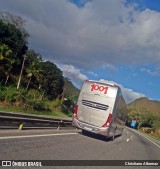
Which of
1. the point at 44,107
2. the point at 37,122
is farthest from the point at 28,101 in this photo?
the point at 37,122

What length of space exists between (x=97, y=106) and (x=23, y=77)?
58.4 meters

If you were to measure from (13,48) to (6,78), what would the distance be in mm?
9313

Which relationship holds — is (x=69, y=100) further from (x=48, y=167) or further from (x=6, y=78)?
(x=48, y=167)

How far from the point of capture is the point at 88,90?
60.6ft

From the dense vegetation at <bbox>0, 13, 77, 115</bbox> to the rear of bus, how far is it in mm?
25989

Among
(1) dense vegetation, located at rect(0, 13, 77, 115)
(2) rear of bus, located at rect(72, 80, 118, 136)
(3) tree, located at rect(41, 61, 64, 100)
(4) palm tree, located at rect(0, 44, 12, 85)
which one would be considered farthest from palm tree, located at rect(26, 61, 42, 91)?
(2) rear of bus, located at rect(72, 80, 118, 136)

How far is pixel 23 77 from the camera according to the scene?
74.1 metres

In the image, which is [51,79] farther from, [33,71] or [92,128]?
[92,128]

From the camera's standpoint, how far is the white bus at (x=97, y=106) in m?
17.6

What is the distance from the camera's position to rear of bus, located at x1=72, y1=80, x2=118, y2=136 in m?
17.6

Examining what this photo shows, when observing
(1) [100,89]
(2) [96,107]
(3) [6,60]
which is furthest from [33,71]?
(2) [96,107]

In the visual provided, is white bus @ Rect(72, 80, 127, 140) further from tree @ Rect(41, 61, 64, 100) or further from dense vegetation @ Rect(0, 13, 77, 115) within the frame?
tree @ Rect(41, 61, 64, 100)

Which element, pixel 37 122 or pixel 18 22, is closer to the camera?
pixel 37 122

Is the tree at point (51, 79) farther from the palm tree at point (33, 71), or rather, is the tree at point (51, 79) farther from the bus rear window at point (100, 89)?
the bus rear window at point (100, 89)
